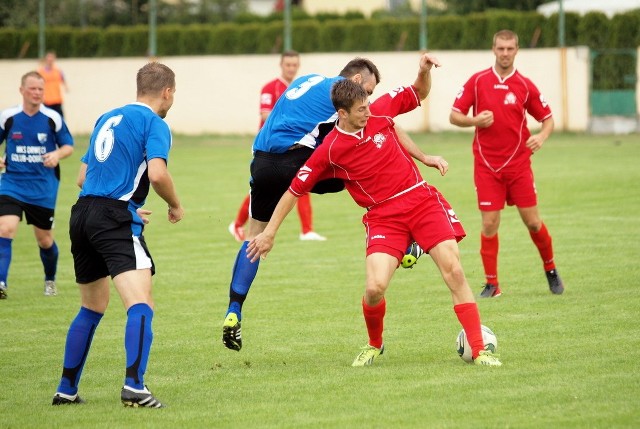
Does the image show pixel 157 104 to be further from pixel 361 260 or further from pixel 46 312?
pixel 361 260

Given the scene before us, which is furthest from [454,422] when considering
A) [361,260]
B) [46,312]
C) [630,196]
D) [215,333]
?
[630,196]

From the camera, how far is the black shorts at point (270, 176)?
29.2ft

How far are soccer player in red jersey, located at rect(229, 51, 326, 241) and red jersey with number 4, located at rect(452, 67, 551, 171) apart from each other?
4.24 meters

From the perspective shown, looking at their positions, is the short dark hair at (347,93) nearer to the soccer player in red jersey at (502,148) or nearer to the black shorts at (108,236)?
the black shorts at (108,236)

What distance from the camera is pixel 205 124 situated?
117 feet

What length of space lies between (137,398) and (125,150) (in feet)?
4.95

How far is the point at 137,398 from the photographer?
22.6ft

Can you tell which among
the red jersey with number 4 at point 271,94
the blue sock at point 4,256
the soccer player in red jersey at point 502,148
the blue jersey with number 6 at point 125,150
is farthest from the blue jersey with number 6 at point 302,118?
the red jersey with number 4 at point 271,94

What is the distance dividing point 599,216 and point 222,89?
20.0 m

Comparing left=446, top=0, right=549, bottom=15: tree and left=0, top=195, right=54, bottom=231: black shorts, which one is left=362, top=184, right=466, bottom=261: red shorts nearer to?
left=0, top=195, right=54, bottom=231: black shorts

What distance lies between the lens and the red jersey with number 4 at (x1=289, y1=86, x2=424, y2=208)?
25.8 feet

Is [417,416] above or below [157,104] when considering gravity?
below

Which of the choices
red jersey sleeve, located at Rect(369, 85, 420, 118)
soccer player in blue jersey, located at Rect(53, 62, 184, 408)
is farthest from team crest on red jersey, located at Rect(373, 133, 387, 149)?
soccer player in blue jersey, located at Rect(53, 62, 184, 408)

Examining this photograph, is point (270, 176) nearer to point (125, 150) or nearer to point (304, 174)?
point (304, 174)
